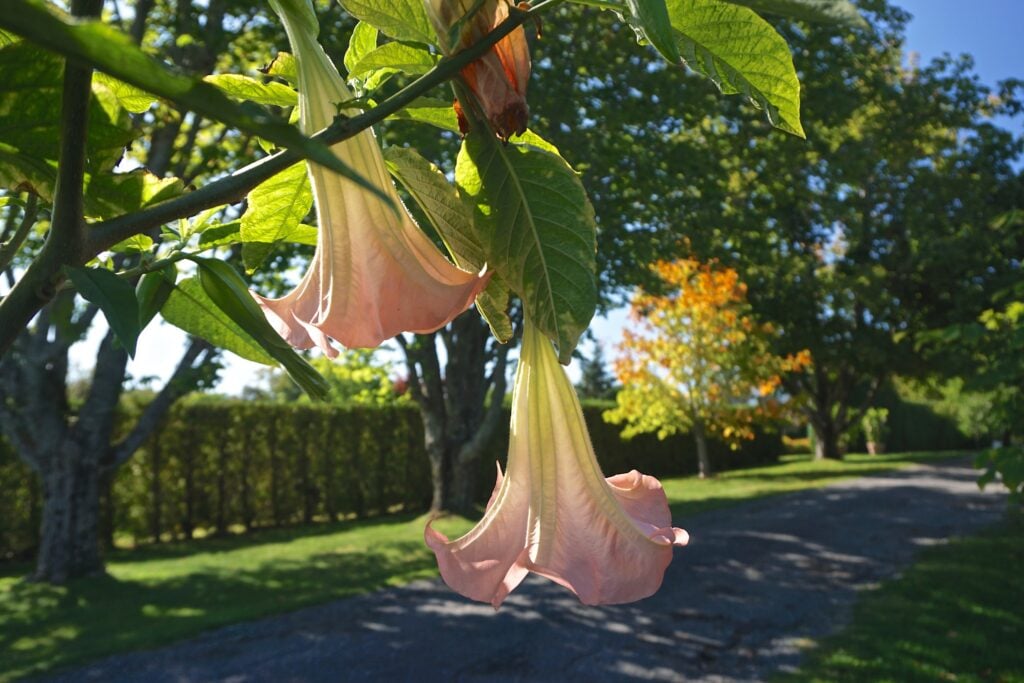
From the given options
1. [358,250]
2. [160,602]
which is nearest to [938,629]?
[160,602]

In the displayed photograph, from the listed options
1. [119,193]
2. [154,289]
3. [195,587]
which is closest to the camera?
[119,193]

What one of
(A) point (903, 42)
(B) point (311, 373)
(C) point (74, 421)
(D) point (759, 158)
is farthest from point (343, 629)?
(A) point (903, 42)

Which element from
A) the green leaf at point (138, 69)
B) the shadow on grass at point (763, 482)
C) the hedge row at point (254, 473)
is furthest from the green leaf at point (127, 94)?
the shadow on grass at point (763, 482)

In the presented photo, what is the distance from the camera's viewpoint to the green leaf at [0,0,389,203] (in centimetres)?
23

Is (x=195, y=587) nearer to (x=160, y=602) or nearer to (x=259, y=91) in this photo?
(x=160, y=602)

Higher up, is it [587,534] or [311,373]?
[311,373]

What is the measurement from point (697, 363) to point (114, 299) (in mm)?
16264

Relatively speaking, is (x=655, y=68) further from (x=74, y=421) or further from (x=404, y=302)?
(x=404, y=302)

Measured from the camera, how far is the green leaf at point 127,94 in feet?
1.55

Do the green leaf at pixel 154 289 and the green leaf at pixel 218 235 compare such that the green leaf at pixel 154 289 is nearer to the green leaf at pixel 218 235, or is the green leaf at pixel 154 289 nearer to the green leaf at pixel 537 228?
the green leaf at pixel 218 235

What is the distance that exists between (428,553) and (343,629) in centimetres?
302

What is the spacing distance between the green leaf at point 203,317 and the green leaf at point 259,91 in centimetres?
15

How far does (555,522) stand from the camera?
1.45 ft

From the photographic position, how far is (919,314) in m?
16.9
